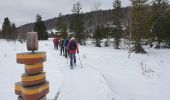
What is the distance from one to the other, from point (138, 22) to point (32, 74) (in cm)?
3366

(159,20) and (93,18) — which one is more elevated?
(93,18)

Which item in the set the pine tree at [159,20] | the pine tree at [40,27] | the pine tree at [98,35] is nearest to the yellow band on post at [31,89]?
the pine tree at [159,20]

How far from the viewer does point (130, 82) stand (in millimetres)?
11664

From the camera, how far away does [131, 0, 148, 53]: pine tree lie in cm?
3481

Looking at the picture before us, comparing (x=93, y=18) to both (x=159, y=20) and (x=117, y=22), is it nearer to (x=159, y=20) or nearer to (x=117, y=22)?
(x=117, y=22)

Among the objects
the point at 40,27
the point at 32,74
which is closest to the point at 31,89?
the point at 32,74

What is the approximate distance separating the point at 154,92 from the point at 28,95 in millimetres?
8651

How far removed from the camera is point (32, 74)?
278 cm

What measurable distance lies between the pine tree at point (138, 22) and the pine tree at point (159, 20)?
276 inches

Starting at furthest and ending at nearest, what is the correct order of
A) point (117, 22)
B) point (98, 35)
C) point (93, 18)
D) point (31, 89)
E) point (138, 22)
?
1. point (93, 18)
2. point (98, 35)
3. point (117, 22)
4. point (138, 22)
5. point (31, 89)

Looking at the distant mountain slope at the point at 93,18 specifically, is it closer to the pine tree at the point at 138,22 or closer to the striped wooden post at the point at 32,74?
the pine tree at the point at 138,22

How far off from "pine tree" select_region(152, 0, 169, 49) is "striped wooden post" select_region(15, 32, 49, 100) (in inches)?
1597

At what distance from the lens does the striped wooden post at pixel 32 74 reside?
2678mm

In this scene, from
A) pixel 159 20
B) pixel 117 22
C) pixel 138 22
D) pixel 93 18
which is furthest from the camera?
pixel 93 18
